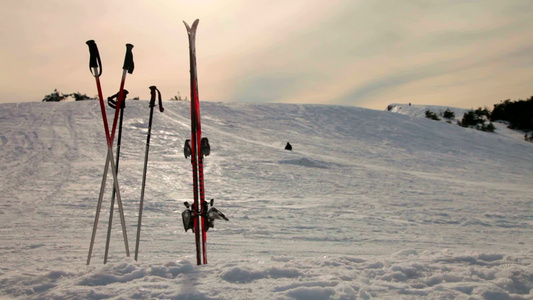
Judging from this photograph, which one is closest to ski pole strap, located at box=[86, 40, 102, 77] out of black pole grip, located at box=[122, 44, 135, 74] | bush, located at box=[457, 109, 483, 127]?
black pole grip, located at box=[122, 44, 135, 74]

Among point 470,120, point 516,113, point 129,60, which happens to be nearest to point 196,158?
point 129,60

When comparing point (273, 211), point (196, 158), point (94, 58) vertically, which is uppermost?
point (94, 58)

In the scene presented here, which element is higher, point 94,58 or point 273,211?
point 94,58

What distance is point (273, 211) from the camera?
27.6 feet

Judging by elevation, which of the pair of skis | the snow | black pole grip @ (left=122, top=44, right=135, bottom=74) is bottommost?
the snow

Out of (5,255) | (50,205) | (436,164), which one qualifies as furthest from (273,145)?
(5,255)

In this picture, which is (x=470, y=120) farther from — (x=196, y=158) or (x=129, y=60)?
(x=129, y=60)

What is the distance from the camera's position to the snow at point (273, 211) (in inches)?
142

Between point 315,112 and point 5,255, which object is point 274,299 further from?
point 315,112

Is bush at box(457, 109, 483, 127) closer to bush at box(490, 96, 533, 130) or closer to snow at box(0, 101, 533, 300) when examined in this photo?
bush at box(490, 96, 533, 130)

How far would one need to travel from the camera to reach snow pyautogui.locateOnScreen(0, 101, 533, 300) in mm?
3596

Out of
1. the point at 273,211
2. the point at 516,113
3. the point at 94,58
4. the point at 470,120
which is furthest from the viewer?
the point at 516,113

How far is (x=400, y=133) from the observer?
23406 mm

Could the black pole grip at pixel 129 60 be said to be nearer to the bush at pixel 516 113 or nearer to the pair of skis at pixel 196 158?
the pair of skis at pixel 196 158
